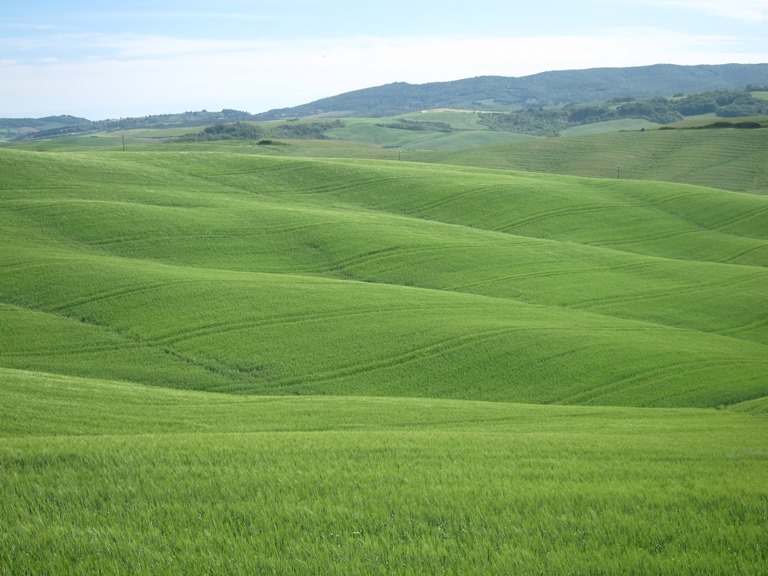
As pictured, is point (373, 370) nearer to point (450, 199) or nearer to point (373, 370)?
point (373, 370)

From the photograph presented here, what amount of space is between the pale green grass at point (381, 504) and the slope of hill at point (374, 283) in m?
14.4

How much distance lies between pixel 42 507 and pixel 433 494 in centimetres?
442

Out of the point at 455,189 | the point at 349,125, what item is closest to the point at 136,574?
the point at 455,189

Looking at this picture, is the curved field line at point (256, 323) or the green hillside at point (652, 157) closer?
the curved field line at point (256, 323)

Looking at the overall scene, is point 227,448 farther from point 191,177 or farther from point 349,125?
point 349,125

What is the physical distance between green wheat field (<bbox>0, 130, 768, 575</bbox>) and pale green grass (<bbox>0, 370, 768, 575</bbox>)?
5 centimetres

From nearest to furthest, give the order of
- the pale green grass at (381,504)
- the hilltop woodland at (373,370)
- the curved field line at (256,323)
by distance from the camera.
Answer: the pale green grass at (381,504) < the hilltop woodland at (373,370) < the curved field line at (256,323)

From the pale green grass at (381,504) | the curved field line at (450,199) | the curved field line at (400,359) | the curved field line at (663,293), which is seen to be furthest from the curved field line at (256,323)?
the curved field line at (450,199)

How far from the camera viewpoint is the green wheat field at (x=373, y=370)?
7910mm

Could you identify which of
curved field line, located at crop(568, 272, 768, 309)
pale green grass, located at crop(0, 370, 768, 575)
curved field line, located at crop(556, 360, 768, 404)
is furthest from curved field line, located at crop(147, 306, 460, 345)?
pale green grass, located at crop(0, 370, 768, 575)

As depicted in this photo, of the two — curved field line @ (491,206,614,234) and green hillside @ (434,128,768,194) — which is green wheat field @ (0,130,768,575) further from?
green hillside @ (434,128,768,194)

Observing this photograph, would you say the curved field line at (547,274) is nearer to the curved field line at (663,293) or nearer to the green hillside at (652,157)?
the curved field line at (663,293)

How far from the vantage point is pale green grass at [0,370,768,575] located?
729cm

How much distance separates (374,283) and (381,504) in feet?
103
